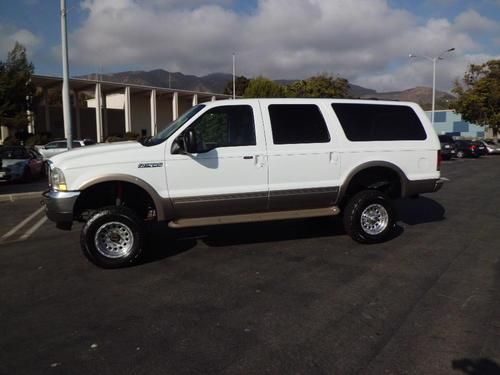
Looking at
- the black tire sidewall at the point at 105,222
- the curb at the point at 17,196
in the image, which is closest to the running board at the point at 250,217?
the black tire sidewall at the point at 105,222

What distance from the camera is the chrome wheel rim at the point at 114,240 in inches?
233

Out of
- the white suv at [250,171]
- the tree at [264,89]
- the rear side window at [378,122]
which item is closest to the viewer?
the white suv at [250,171]

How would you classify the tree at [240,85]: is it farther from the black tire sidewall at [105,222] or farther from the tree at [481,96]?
the black tire sidewall at [105,222]

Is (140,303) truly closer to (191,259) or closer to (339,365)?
(191,259)

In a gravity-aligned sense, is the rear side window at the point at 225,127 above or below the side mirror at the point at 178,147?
above

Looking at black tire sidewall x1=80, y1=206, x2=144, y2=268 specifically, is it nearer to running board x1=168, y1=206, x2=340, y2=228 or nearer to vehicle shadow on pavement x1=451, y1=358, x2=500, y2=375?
running board x1=168, y1=206, x2=340, y2=228

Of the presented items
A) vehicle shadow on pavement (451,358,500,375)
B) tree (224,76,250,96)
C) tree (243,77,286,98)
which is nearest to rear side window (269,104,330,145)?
vehicle shadow on pavement (451,358,500,375)

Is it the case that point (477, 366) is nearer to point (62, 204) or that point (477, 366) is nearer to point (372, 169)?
point (372, 169)

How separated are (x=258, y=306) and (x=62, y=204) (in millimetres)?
2843

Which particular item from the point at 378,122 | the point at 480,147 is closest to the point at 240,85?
the point at 480,147

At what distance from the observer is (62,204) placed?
5738 mm

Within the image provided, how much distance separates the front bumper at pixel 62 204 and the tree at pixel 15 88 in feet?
88.8

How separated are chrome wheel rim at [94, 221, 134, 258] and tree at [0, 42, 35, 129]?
27352mm

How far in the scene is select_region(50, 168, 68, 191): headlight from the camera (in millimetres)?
5738
